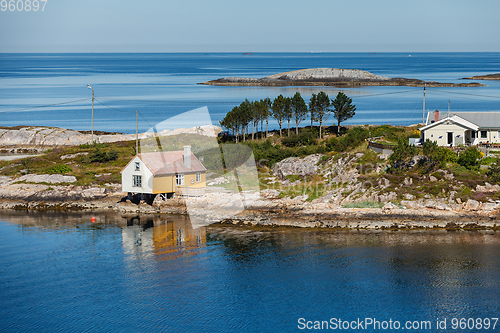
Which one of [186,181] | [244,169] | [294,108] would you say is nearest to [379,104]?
[294,108]

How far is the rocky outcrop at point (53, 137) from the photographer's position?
69.5 metres

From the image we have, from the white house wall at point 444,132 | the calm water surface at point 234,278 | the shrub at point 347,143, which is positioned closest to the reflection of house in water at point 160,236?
the calm water surface at point 234,278

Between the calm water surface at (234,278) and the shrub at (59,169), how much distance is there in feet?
42.0

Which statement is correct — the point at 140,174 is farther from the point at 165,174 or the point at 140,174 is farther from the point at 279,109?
the point at 279,109

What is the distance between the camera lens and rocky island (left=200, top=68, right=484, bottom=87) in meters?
154

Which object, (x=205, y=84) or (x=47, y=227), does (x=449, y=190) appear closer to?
(x=47, y=227)

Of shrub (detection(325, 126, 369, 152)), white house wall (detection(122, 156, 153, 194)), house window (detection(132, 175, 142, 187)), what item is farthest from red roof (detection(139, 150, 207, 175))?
shrub (detection(325, 126, 369, 152))

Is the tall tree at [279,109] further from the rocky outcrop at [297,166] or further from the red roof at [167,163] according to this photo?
the red roof at [167,163]

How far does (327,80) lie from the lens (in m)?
162

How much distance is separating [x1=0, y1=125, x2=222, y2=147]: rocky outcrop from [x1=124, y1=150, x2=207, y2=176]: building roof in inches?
1011

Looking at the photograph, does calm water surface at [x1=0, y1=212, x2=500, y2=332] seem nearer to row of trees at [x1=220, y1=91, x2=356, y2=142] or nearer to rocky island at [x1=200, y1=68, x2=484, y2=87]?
row of trees at [x1=220, y1=91, x2=356, y2=142]

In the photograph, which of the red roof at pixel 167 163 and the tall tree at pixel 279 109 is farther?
the tall tree at pixel 279 109

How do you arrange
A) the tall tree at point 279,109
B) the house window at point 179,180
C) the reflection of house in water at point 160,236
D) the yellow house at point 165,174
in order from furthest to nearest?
the tall tree at point 279,109
the house window at point 179,180
the yellow house at point 165,174
the reflection of house in water at point 160,236

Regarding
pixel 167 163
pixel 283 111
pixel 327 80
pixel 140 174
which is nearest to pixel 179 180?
pixel 167 163
